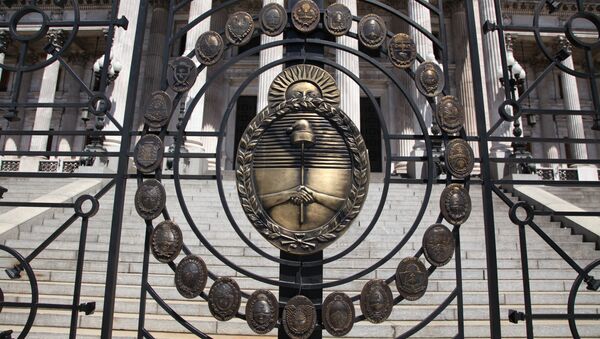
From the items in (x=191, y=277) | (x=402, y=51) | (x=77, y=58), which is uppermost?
(x=77, y=58)

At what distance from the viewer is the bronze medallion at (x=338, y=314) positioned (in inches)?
106

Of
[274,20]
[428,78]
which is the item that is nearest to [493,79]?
[428,78]

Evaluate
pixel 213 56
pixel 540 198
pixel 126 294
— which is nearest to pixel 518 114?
pixel 213 56

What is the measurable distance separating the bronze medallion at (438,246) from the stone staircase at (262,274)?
268cm

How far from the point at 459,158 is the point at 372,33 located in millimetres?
1156

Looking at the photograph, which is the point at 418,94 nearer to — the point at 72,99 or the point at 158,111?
the point at 158,111

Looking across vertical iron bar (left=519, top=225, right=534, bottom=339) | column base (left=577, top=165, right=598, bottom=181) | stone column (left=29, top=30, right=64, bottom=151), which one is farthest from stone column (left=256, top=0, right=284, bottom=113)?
column base (left=577, top=165, right=598, bottom=181)

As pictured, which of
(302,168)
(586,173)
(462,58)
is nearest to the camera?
(302,168)

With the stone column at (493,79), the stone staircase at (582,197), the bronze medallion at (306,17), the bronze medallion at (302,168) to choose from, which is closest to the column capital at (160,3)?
the stone column at (493,79)

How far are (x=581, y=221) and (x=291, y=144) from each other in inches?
346

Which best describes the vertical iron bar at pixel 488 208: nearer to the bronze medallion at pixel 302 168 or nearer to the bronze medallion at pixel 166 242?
the bronze medallion at pixel 302 168

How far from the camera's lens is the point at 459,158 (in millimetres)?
2908

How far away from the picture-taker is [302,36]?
3.25m

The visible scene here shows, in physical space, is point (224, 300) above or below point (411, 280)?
below
